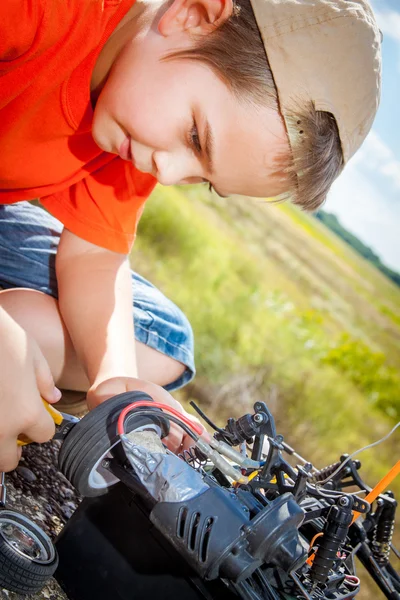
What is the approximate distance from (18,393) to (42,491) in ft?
1.23

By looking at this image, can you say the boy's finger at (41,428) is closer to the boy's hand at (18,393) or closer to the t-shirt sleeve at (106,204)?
the boy's hand at (18,393)

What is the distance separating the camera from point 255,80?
833mm

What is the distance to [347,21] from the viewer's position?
2.65 ft

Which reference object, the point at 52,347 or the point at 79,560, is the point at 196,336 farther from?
the point at 79,560

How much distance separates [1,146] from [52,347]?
17.2 inches

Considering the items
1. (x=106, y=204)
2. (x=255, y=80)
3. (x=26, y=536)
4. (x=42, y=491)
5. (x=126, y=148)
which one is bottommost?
(x=42, y=491)

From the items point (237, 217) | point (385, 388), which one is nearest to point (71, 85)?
point (385, 388)

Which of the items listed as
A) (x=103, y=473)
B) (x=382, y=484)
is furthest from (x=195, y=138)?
(x=382, y=484)

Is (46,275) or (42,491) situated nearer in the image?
(42,491)

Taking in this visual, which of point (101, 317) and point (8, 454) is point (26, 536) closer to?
point (8, 454)

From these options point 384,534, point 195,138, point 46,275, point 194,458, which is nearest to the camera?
point 194,458

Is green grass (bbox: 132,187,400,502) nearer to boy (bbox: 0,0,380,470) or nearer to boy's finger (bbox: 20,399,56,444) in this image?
boy (bbox: 0,0,380,470)

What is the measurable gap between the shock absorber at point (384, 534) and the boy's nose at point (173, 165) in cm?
74

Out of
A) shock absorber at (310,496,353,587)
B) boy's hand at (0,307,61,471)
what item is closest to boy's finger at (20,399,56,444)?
boy's hand at (0,307,61,471)
